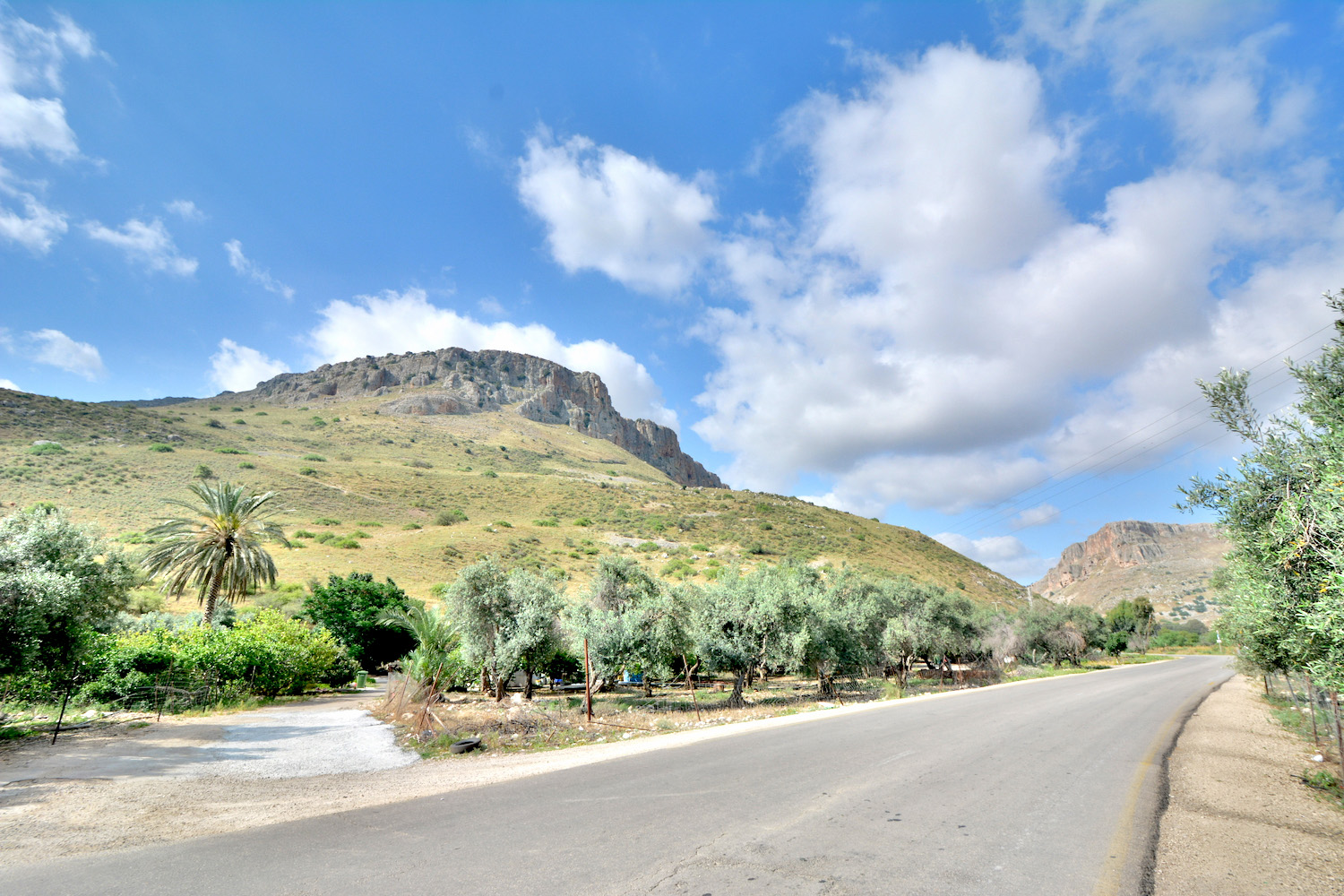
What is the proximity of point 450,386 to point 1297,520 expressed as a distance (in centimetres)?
17314

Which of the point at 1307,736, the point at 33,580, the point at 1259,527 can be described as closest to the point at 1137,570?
the point at 1307,736

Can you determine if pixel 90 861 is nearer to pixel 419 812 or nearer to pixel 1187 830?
pixel 419 812

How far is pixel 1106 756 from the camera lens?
11.8 metres

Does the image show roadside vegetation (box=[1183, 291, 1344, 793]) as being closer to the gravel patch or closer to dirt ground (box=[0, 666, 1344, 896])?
dirt ground (box=[0, 666, 1344, 896])

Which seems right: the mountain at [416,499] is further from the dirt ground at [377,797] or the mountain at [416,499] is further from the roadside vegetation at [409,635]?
the dirt ground at [377,797]

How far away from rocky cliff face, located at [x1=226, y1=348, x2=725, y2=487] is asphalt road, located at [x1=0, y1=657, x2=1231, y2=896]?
141979mm

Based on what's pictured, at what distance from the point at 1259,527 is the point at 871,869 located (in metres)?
6.88

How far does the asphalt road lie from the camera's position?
5.32 meters

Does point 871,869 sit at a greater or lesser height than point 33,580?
lesser

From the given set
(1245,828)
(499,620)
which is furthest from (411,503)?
(1245,828)

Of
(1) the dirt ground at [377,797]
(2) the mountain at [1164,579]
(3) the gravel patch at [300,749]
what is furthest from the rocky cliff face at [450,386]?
(2) the mountain at [1164,579]

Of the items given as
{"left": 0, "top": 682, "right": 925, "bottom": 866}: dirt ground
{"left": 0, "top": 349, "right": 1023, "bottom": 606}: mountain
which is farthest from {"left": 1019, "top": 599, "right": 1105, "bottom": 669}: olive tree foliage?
{"left": 0, "top": 682, "right": 925, "bottom": 866}: dirt ground

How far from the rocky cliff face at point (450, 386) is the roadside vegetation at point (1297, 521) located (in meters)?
147

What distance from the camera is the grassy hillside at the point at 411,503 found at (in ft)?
162
